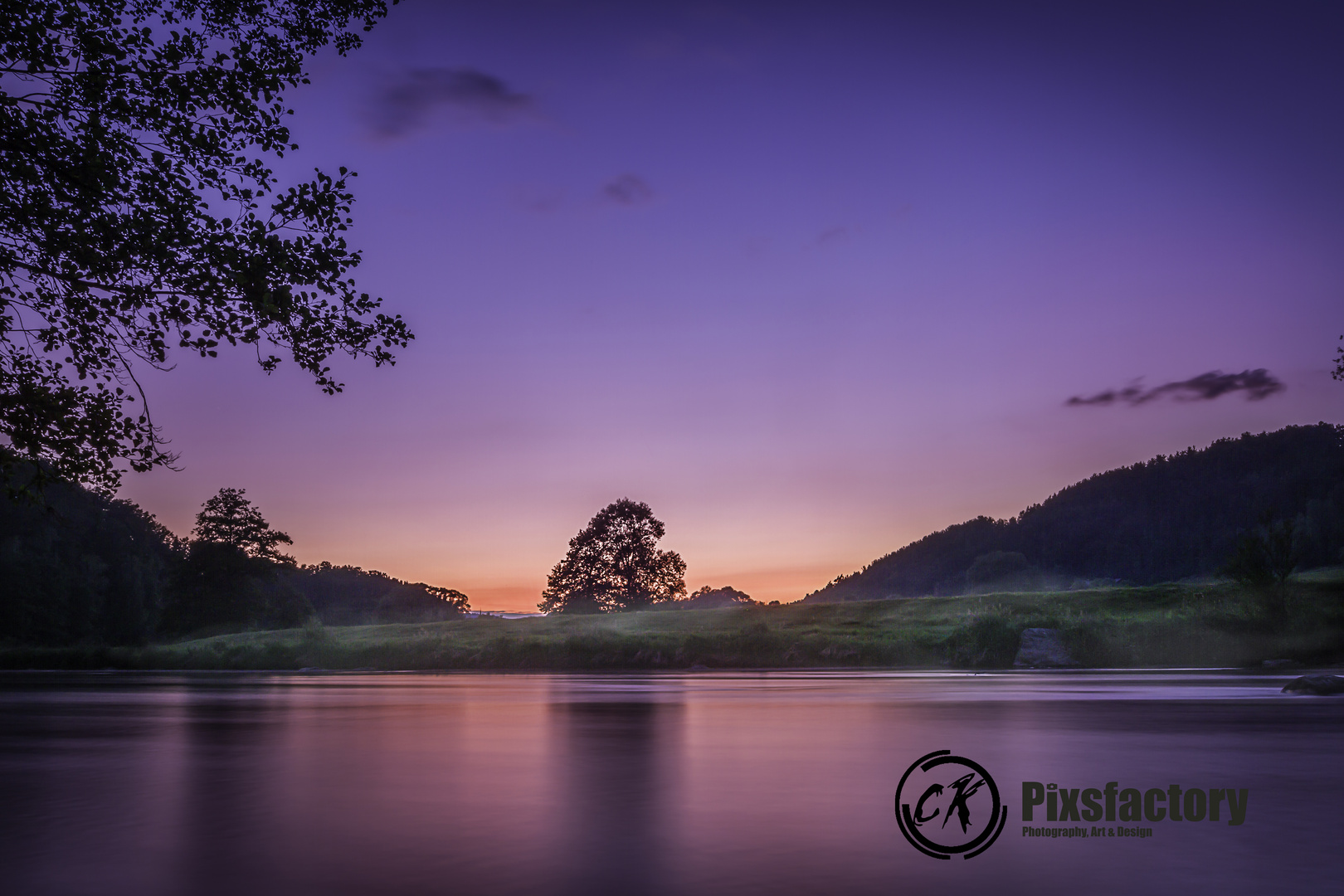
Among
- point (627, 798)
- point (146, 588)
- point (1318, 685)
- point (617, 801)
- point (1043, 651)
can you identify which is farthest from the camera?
point (146, 588)

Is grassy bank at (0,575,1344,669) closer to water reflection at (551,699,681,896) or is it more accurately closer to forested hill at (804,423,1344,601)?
water reflection at (551,699,681,896)

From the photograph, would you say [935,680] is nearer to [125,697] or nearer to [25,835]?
[125,697]

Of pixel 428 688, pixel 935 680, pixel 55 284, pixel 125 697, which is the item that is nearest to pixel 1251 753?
pixel 55 284

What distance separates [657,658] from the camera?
43.1 m

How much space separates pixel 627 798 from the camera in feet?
22.2

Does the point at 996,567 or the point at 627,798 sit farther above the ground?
the point at 996,567

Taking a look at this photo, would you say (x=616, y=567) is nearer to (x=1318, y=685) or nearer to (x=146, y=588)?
(x=146, y=588)

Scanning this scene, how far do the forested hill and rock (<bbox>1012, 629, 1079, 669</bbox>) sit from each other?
103 meters

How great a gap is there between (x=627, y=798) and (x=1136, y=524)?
610 feet

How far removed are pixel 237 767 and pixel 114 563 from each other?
4844 inches

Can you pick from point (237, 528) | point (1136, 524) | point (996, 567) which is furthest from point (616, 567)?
point (1136, 524)

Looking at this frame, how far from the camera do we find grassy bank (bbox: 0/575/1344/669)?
1361 inches

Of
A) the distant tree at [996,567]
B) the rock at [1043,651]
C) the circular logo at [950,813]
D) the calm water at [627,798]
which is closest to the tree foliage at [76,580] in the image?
the rock at [1043,651]

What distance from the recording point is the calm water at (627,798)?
4.46m
